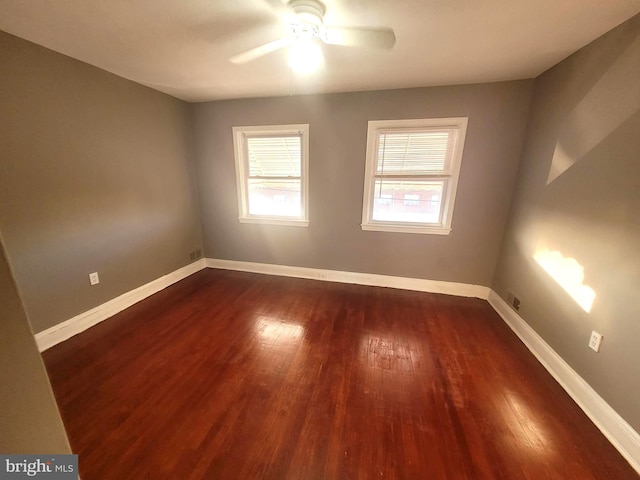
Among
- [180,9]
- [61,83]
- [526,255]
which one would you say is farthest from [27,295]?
[526,255]

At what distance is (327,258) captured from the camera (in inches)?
135

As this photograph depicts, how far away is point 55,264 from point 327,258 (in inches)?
106

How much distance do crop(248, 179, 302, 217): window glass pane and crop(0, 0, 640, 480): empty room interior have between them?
0.10 feet

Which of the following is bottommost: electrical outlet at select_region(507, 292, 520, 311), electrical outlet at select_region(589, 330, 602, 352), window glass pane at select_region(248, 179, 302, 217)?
electrical outlet at select_region(507, 292, 520, 311)

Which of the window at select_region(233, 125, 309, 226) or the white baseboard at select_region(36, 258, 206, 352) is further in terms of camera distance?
the window at select_region(233, 125, 309, 226)

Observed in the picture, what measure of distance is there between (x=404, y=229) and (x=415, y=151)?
0.92 meters

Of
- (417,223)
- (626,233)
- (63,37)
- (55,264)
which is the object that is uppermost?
(63,37)

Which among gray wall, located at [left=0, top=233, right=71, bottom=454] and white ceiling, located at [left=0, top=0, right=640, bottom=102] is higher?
white ceiling, located at [left=0, top=0, right=640, bottom=102]

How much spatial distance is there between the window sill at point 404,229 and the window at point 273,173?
2.81ft

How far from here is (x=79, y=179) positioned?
7.29 feet

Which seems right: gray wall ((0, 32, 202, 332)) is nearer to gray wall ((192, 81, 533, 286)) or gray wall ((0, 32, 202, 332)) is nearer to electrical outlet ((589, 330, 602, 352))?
gray wall ((192, 81, 533, 286))

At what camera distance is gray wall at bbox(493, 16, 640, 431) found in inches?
56.3

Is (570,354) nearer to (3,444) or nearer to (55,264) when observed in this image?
(3,444)

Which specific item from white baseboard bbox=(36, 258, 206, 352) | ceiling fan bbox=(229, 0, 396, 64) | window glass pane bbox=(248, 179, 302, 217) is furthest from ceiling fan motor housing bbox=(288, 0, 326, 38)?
white baseboard bbox=(36, 258, 206, 352)
